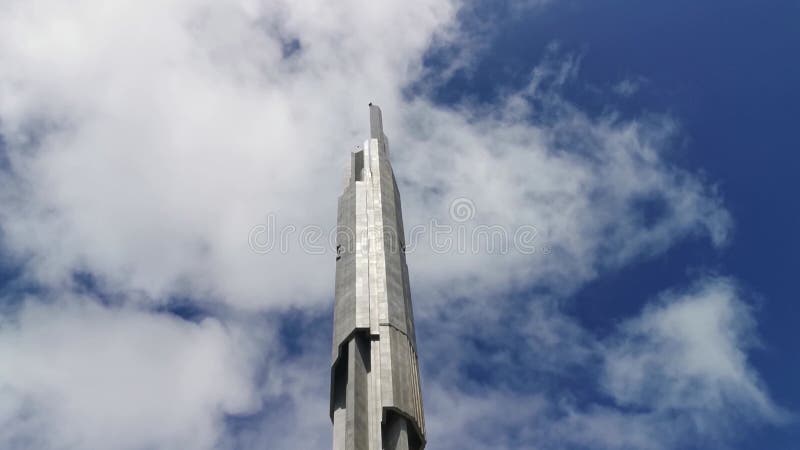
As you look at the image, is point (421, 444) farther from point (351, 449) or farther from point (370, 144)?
point (370, 144)

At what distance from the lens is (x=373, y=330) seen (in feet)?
147

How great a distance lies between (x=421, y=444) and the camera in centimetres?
4197

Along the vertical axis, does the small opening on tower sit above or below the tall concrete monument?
above

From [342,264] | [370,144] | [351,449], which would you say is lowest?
[351,449]

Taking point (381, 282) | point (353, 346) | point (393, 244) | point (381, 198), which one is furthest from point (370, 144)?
point (353, 346)

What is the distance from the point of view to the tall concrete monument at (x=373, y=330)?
4097 cm

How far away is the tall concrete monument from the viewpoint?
41.0 metres

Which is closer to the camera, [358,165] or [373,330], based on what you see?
[373,330]

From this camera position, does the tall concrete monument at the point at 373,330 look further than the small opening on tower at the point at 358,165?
No

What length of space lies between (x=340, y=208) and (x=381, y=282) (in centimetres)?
1006

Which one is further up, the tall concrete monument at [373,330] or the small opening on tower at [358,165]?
the small opening on tower at [358,165]

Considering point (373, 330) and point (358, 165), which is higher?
point (358, 165)

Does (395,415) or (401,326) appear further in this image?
(401,326)

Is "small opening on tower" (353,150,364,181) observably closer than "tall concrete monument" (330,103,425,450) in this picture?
No
